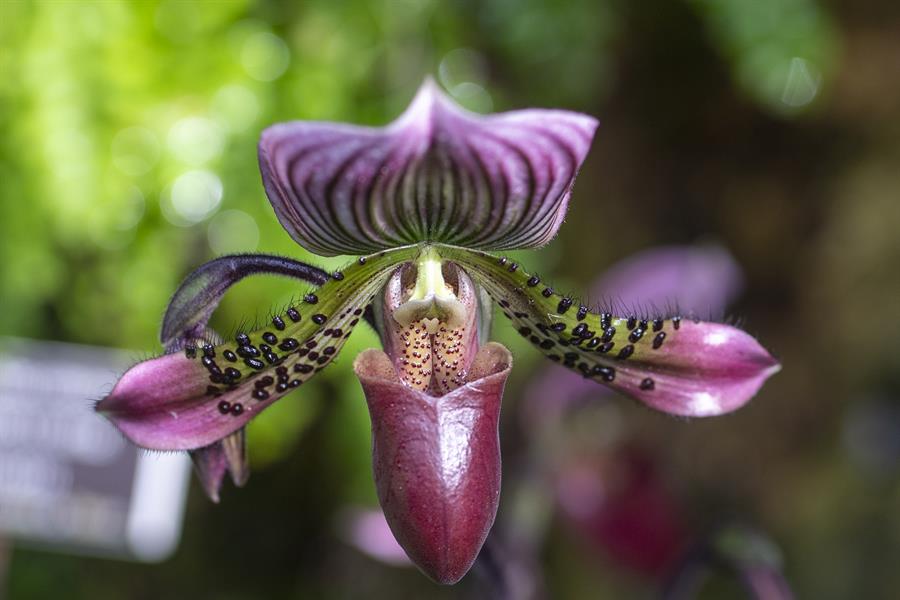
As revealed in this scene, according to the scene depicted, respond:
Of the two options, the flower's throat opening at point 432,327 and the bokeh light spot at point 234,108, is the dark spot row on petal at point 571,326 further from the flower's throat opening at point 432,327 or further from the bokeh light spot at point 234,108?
the bokeh light spot at point 234,108

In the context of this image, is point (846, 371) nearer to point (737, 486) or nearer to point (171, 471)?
point (737, 486)

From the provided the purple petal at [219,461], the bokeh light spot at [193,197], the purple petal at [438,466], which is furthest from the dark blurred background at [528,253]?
the purple petal at [438,466]

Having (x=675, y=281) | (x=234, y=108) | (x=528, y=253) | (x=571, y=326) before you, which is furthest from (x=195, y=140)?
(x=571, y=326)

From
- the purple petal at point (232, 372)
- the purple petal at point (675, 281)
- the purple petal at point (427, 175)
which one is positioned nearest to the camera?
the purple petal at point (427, 175)

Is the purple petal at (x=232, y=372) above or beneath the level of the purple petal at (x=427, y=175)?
beneath

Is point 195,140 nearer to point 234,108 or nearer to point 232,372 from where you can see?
point 234,108

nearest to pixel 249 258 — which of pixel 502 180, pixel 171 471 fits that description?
pixel 502 180
